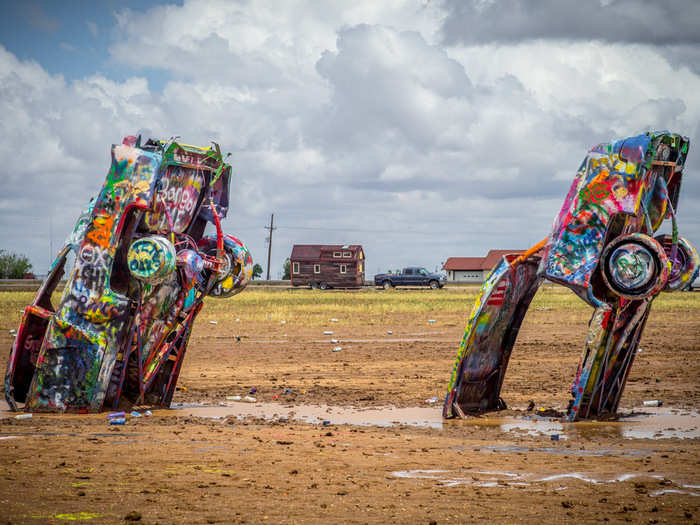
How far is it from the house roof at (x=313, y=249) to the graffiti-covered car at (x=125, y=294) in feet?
201

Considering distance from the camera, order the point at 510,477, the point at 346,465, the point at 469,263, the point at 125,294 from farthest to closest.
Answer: the point at 469,263
the point at 125,294
the point at 346,465
the point at 510,477

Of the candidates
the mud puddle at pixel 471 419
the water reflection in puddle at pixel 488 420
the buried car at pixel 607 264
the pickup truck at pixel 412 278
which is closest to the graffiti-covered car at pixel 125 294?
the mud puddle at pixel 471 419

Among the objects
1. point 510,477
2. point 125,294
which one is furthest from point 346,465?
point 125,294

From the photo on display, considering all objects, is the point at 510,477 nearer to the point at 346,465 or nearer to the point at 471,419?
the point at 346,465

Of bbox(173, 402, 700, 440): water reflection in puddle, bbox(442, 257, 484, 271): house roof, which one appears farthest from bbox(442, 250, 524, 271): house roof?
bbox(173, 402, 700, 440): water reflection in puddle

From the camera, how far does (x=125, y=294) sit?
1230 cm

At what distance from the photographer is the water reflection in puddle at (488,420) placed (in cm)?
1076

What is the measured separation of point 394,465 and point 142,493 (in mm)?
2521

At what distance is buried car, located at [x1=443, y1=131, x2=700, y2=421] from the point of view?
11.0 metres

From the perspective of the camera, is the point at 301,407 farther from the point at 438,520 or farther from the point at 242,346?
the point at 242,346

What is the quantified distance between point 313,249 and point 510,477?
Result: 6877 cm

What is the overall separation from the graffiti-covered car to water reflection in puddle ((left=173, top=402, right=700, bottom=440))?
46.5 inches

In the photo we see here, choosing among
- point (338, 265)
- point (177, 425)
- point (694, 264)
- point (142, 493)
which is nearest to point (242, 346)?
point (177, 425)

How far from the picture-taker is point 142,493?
719 cm
